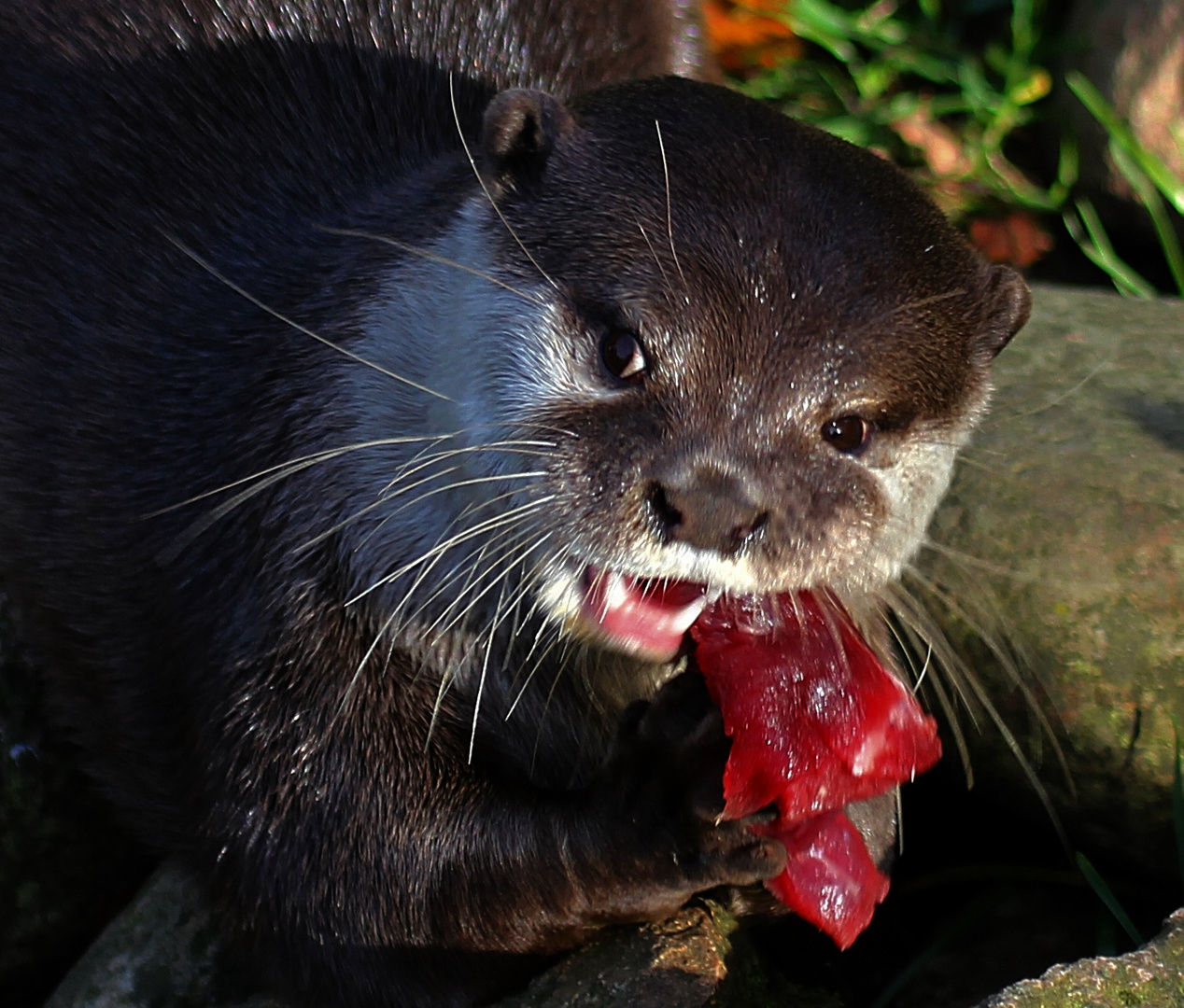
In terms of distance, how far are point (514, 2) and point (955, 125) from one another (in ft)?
4.57

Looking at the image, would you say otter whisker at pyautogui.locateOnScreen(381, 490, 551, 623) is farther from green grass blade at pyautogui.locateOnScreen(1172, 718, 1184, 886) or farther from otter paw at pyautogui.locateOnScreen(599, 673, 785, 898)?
green grass blade at pyautogui.locateOnScreen(1172, 718, 1184, 886)

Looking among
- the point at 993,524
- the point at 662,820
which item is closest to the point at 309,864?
the point at 662,820

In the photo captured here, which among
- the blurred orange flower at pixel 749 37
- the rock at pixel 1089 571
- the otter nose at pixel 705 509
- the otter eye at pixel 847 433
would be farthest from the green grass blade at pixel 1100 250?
the otter nose at pixel 705 509

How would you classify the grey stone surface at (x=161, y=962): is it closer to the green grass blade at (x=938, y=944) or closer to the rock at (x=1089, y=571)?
the green grass blade at (x=938, y=944)

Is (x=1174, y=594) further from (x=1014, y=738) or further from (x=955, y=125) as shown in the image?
(x=955, y=125)

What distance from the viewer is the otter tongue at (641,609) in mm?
1549

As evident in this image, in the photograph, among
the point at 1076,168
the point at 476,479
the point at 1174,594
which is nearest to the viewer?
the point at 476,479

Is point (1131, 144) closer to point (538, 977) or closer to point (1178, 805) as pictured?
point (1178, 805)

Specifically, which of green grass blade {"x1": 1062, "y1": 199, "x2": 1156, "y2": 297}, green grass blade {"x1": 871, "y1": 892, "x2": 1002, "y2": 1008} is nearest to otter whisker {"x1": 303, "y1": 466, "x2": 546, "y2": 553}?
green grass blade {"x1": 871, "y1": 892, "x2": 1002, "y2": 1008}

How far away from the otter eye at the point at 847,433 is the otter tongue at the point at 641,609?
0.20 meters

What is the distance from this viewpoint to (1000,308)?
1.79 metres

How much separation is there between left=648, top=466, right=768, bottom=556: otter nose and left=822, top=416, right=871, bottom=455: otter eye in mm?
159

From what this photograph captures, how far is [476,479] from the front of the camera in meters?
1.65

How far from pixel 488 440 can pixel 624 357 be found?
0.60ft
